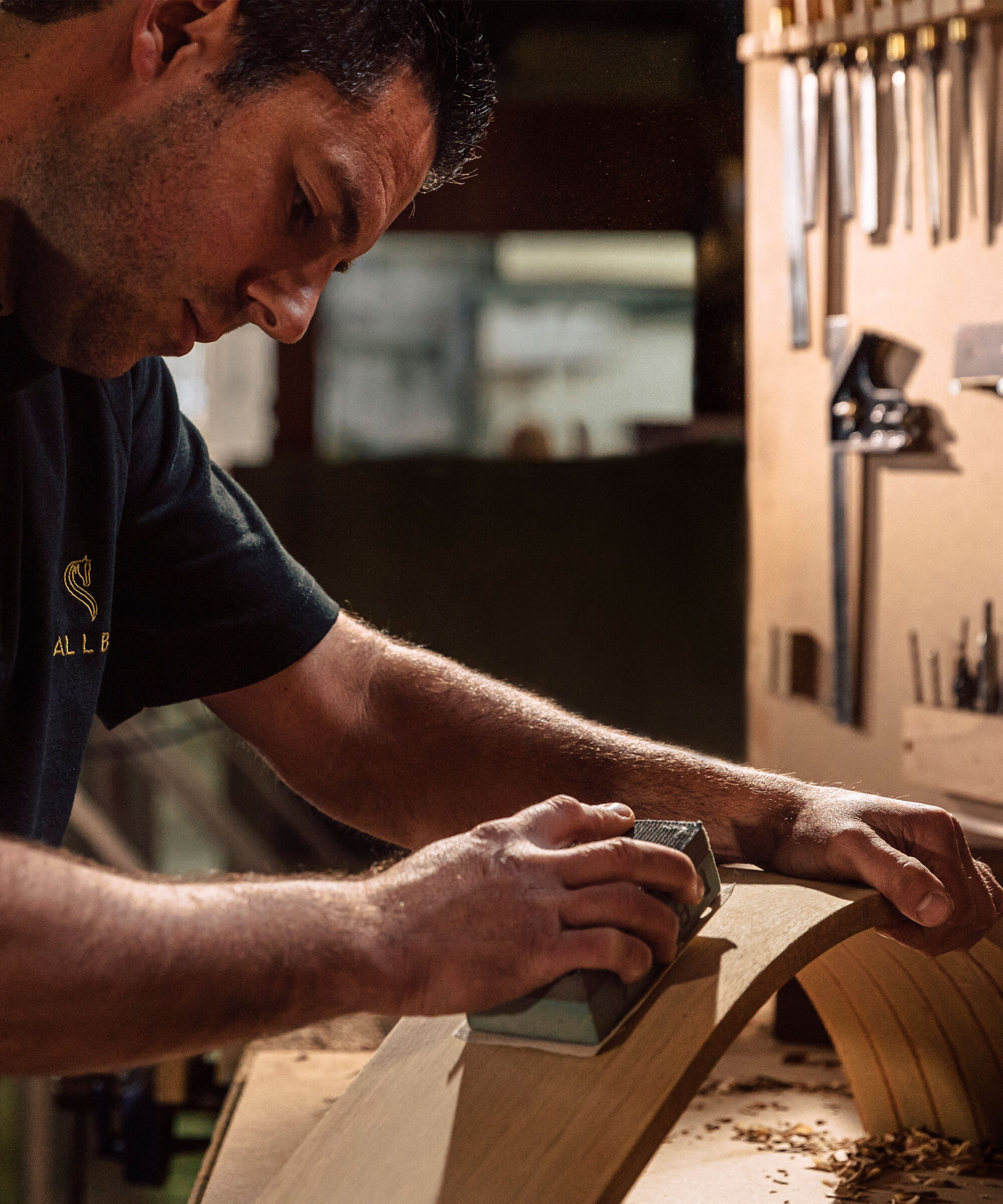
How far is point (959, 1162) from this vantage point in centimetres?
103

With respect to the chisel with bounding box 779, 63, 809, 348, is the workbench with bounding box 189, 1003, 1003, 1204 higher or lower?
lower

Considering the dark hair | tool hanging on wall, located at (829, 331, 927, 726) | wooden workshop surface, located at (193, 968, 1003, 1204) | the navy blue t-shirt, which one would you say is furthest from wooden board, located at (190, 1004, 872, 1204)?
the dark hair

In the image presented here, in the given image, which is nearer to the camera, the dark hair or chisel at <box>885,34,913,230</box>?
the dark hair

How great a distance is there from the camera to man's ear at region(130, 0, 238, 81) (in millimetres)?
830

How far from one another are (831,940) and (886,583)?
114cm


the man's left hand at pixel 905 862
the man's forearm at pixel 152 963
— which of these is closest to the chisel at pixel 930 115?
the man's left hand at pixel 905 862

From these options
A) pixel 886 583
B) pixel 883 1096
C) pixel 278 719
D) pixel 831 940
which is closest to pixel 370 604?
pixel 886 583

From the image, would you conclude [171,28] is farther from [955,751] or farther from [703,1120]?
[955,751]

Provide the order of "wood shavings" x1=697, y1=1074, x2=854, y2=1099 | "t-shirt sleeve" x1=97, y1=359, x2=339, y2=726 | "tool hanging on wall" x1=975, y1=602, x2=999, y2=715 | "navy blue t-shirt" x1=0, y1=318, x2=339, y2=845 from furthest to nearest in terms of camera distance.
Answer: "tool hanging on wall" x1=975, y1=602, x2=999, y2=715
"wood shavings" x1=697, y1=1074, x2=854, y2=1099
"t-shirt sleeve" x1=97, y1=359, x2=339, y2=726
"navy blue t-shirt" x1=0, y1=318, x2=339, y2=845

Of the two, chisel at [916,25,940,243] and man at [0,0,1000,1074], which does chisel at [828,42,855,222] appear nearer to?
chisel at [916,25,940,243]

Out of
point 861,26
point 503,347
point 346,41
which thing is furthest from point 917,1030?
point 503,347

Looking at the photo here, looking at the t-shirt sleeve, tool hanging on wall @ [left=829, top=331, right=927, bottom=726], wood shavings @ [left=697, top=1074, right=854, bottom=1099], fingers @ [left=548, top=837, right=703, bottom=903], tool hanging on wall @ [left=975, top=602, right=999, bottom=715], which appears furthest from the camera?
tool hanging on wall @ [left=829, top=331, right=927, bottom=726]

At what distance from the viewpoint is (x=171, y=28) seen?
2.75ft

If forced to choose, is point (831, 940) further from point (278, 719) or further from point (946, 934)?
point (278, 719)
